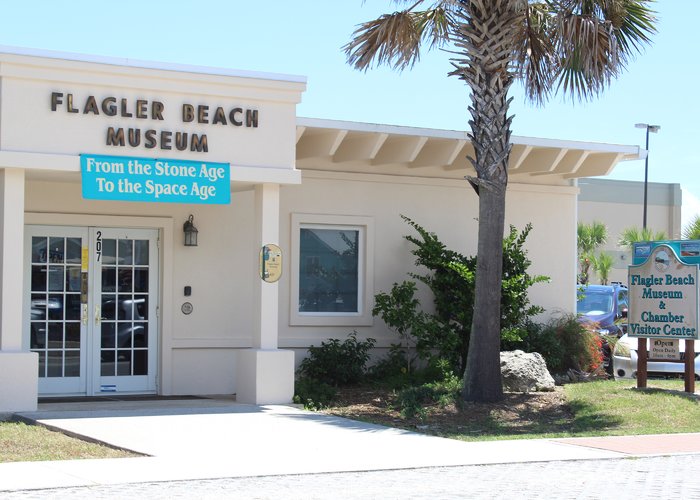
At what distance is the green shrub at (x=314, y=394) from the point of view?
47.0 feet

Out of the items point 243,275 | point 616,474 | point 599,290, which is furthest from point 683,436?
point 599,290

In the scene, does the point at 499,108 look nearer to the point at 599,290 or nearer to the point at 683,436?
the point at 683,436

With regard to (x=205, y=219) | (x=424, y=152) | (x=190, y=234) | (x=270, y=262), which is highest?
(x=424, y=152)

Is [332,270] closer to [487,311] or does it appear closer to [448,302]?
[448,302]

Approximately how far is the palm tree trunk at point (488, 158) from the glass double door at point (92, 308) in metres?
4.92

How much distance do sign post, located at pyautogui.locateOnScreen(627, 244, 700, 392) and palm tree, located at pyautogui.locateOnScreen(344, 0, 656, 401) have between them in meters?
2.92

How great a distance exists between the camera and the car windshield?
23391 millimetres

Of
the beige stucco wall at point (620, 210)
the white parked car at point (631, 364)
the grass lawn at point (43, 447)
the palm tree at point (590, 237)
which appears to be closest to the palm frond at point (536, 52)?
the white parked car at point (631, 364)

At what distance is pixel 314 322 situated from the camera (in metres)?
16.8

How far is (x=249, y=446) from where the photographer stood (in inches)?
429

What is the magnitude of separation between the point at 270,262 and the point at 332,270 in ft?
9.49

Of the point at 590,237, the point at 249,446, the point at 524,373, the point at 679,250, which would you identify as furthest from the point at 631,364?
the point at 590,237

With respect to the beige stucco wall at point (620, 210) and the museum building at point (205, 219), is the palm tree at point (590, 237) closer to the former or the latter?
the beige stucco wall at point (620, 210)

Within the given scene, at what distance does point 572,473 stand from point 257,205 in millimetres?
6581
